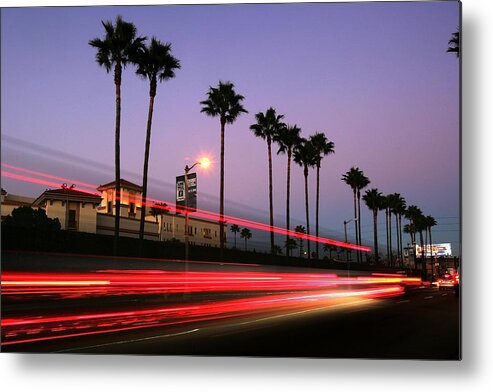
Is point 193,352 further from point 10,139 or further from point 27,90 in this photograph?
point 27,90

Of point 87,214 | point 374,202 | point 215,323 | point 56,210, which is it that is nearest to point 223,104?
point 374,202

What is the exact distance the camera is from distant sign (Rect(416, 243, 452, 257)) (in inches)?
258

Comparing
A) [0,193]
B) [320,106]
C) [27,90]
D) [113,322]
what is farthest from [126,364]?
[320,106]

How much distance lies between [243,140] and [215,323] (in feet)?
9.15

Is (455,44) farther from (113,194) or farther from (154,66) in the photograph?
(113,194)

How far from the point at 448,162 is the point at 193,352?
345 cm

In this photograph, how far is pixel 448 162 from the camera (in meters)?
6.23

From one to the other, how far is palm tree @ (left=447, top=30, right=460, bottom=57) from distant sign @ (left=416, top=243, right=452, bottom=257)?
83.0 inches

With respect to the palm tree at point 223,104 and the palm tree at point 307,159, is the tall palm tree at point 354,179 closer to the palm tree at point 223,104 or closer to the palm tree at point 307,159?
Result: the palm tree at point 307,159

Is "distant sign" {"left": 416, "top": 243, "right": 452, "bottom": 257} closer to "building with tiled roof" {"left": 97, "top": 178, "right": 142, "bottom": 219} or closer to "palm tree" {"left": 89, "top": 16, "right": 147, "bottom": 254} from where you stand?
"palm tree" {"left": 89, "top": 16, "right": 147, "bottom": 254}

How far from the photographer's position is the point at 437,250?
8.62 meters

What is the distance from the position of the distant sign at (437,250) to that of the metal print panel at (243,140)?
11 centimetres

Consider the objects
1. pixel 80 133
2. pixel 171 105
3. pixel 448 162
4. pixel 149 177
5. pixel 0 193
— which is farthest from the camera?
pixel 149 177

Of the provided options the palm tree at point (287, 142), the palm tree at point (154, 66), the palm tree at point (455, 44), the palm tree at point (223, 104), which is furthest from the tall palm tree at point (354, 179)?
the palm tree at point (154, 66)
